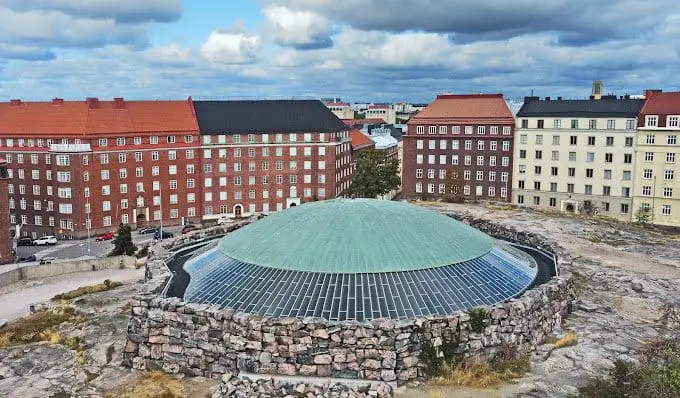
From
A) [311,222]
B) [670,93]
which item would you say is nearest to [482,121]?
[670,93]

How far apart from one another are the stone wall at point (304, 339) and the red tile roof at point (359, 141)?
96.6 meters

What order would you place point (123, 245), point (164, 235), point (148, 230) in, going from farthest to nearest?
1. point (148, 230)
2. point (164, 235)
3. point (123, 245)

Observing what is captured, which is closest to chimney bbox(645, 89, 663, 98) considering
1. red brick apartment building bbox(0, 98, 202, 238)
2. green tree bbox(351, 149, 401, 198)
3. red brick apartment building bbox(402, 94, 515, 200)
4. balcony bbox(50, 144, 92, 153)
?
red brick apartment building bbox(402, 94, 515, 200)

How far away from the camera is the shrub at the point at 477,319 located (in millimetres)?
21359

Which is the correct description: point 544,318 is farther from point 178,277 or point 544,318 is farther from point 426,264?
point 178,277

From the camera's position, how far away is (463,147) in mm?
96812

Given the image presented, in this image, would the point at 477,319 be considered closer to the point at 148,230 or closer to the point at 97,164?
the point at 148,230

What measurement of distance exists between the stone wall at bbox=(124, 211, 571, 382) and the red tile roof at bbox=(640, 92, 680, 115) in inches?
2735

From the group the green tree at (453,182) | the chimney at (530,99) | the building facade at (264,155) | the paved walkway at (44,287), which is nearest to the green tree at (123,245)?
the paved walkway at (44,287)

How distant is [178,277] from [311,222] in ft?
22.8

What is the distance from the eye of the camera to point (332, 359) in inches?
795

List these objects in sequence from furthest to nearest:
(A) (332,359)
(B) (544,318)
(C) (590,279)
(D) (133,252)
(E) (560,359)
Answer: (D) (133,252), (C) (590,279), (B) (544,318), (E) (560,359), (A) (332,359)

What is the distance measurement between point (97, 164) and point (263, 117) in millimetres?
28441

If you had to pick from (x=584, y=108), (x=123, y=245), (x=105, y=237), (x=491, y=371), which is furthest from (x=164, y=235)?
(x=491, y=371)
